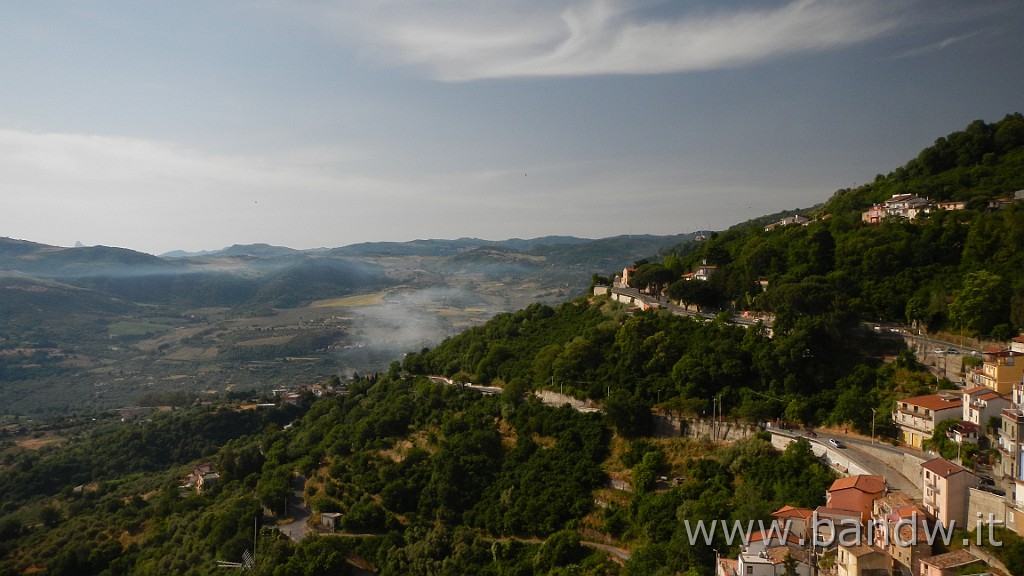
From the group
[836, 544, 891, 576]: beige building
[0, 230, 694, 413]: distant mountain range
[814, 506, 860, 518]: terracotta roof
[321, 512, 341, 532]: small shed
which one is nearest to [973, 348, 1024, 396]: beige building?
[814, 506, 860, 518]: terracotta roof

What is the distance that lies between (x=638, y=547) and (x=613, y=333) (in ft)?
40.5

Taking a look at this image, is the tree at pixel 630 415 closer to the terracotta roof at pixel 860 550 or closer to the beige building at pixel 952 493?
the terracotta roof at pixel 860 550

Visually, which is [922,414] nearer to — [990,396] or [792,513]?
[990,396]

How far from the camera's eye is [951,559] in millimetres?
12586

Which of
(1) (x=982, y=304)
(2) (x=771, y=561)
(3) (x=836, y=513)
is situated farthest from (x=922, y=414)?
(2) (x=771, y=561)

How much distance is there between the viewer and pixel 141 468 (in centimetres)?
4131

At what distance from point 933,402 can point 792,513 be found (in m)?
5.57

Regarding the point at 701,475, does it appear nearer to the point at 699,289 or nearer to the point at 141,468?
the point at 699,289

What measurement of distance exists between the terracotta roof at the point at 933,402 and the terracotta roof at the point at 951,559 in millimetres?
5115

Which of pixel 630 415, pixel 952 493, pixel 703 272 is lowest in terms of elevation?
pixel 630 415

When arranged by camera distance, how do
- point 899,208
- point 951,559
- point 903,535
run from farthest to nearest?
point 899,208 → point 903,535 → point 951,559

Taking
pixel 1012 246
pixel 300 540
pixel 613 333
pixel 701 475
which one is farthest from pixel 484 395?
pixel 1012 246

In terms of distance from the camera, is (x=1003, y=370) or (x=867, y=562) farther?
(x=1003, y=370)

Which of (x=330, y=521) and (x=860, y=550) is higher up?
(x=860, y=550)
